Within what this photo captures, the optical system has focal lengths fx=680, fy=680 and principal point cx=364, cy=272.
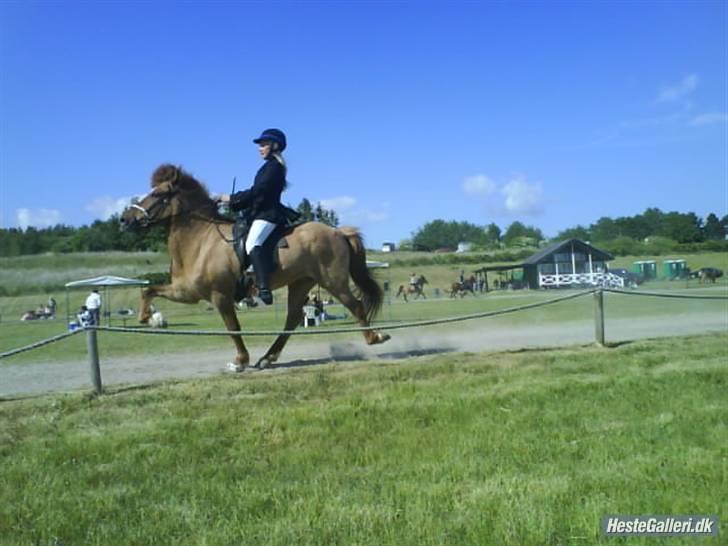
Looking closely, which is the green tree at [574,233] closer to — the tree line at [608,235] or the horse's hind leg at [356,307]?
the tree line at [608,235]

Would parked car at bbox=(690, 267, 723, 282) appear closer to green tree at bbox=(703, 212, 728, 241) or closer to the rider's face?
green tree at bbox=(703, 212, 728, 241)

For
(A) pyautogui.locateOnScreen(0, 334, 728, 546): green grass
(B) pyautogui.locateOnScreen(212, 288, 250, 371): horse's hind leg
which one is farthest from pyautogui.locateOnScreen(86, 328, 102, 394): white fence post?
(B) pyautogui.locateOnScreen(212, 288, 250, 371): horse's hind leg

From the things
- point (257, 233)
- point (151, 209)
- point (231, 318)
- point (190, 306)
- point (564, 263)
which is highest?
point (564, 263)

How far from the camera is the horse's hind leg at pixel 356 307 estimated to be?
9.38 m

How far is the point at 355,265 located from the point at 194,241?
2.32 metres

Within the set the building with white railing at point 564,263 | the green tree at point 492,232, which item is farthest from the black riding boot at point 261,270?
the green tree at point 492,232

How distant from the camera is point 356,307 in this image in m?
9.60

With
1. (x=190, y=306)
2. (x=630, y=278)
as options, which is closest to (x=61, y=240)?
(x=190, y=306)

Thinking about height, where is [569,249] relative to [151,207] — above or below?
above

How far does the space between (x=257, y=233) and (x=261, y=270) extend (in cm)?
46

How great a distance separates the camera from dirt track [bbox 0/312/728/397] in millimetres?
8570

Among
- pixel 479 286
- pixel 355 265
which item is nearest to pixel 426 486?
pixel 355 265

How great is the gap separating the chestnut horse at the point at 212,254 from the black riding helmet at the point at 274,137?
110 cm

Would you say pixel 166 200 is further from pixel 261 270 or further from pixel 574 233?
pixel 574 233
